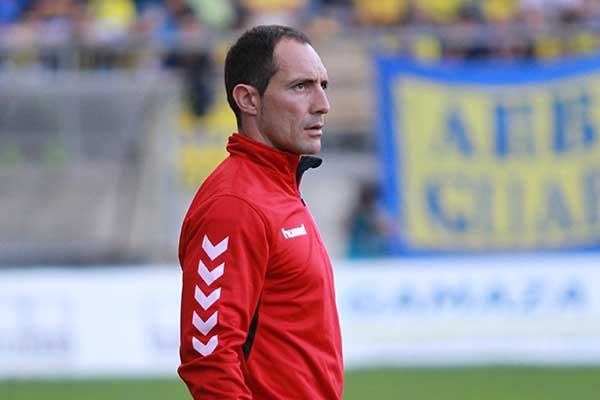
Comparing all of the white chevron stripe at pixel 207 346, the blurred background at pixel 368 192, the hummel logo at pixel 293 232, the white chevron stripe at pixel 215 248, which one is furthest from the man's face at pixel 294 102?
the blurred background at pixel 368 192

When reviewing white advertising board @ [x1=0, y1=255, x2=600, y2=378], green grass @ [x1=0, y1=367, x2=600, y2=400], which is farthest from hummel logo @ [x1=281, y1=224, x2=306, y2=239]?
white advertising board @ [x1=0, y1=255, x2=600, y2=378]

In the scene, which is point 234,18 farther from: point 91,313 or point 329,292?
point 329,292

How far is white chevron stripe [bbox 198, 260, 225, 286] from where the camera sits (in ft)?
13.0

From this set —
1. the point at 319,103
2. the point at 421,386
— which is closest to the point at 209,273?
the point at 319,103

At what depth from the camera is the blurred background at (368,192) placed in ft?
45.5

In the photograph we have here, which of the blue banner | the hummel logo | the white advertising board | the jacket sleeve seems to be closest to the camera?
the jacket sleeve

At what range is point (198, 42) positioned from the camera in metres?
15.6

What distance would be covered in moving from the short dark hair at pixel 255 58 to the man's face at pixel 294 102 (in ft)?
0.06

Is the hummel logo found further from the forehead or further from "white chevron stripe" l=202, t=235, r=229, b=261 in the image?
the forehead

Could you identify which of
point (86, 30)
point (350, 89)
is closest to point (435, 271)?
point (350, 89)

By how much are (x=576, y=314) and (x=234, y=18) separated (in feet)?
19.1

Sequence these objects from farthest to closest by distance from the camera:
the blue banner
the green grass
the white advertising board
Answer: the blue banner
the white advertising board
the green grass

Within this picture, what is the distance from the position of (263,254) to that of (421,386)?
8667 mm

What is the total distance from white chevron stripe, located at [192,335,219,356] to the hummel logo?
1.30 ft
